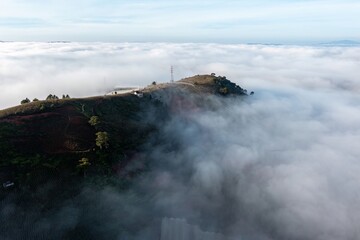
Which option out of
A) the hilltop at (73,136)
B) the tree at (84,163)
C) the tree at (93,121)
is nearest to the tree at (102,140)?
the hilltop at (73,136)

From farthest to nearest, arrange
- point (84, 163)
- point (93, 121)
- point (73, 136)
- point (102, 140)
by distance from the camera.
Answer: point (93, 121) → point (73, 136) → point (102, 140) → point (84, 163)

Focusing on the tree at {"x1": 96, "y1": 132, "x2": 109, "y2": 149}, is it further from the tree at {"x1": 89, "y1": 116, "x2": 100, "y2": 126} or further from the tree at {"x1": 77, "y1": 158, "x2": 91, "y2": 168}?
the tree at {"x1": 89, "y1": 116, "x2": 100, "y2": 126}

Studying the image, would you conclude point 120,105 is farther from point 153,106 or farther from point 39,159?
point 39,159

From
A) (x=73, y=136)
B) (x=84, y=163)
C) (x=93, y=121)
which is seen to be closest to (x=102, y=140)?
(x=73, y=136)

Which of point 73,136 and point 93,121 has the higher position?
point 93,121

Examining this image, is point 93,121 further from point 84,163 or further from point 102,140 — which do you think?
point 84,163

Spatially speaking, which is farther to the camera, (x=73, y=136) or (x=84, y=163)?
(x=73, y=136)

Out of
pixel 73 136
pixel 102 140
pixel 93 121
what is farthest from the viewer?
pixel 93 121

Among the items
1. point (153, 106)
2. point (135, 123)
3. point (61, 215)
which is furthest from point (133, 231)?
point (153, 106)

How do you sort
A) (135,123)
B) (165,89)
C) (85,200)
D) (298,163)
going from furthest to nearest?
(165,89) → (298,163) → (135,123) → (85,200)
